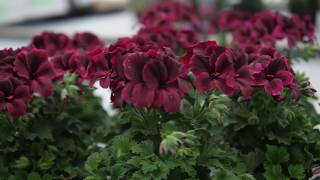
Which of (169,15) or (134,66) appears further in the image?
(169,15)

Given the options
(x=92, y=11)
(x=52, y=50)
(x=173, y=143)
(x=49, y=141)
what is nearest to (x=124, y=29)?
(x=92, y=11)

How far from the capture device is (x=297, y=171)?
1108 millimetres

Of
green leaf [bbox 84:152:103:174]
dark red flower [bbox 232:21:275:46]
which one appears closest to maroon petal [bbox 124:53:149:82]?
green leaf [bbox 84:152:103:174]

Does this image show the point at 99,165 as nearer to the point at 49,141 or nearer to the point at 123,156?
the point at 123,156

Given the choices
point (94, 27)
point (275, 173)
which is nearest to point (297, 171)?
point (275, 173)

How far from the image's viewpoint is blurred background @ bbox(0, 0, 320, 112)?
10.1 feet

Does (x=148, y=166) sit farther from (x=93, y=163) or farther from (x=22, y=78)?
(x=22, y=78)

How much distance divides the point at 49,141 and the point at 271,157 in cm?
58

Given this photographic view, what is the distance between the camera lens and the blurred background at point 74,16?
3.06 metres

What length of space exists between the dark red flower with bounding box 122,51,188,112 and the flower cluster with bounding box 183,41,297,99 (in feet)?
0.15

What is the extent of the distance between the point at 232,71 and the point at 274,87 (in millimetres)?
97

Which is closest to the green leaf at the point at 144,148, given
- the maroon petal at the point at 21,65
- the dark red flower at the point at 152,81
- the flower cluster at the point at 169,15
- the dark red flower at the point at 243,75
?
the dark red flower at the point at 152,81

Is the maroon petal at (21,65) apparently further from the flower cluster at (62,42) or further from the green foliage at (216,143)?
the flower cluster at (62,42)

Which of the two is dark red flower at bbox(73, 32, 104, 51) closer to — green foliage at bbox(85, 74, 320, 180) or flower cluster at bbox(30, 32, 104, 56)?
flower cluster at bbox(30, 32, 104, 56)
